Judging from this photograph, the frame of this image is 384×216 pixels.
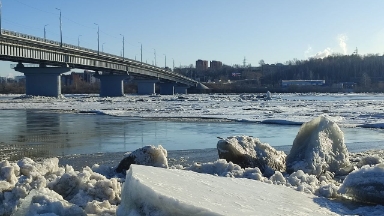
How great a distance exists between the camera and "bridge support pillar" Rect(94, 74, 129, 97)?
91.4 m

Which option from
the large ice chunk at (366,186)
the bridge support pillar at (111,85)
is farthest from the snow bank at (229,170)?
the bridge support pillar at (111,85)

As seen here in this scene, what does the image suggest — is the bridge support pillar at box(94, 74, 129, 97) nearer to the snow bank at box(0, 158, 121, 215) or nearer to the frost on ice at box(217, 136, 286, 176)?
the frost on ice at box(217, 136, 286, 176)

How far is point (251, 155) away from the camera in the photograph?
28.7 ft

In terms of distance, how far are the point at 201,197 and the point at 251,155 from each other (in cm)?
467

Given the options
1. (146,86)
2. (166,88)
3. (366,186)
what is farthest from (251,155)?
(166,88)

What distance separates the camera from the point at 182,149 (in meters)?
13.2

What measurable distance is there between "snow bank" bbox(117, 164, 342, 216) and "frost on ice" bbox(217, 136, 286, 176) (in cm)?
292

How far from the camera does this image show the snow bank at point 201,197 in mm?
3801

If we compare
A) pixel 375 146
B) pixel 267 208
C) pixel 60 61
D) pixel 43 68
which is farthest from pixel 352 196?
pixel 43 68

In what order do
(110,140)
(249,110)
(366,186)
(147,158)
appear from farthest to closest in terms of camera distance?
(249,110)
(110,140)
(147,158)
(366,186)

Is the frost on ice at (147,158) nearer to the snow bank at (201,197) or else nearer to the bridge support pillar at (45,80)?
the snow bank at (201,197)

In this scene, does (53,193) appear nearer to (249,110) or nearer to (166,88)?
(249,110)

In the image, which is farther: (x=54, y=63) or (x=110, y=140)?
(x=54, y=63)

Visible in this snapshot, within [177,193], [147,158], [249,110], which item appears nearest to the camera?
[177,193]
